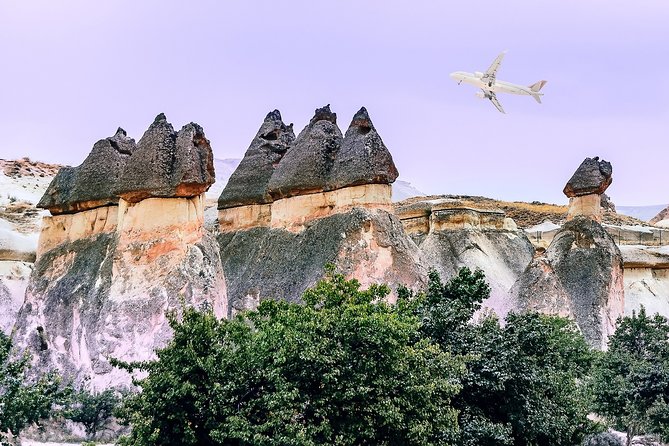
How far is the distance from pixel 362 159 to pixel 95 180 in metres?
7.27

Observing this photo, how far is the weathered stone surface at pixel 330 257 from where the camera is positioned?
80.1 feet

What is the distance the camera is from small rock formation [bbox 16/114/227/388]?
23078 mm

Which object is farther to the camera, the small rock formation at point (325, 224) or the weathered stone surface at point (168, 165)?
the small rock formation at point (325, 224)

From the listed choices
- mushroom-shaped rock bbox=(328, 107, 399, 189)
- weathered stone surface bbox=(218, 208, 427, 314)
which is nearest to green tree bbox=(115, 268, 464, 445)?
weathered stone surface bbox=(218, 208, 427, 314)

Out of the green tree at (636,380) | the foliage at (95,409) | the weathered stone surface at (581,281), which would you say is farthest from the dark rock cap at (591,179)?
the foliage at (95,409)

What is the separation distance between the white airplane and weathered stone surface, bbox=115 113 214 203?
17080 millimetres

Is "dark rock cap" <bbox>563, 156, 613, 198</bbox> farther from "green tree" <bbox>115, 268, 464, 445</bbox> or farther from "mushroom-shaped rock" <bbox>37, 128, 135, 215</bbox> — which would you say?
"green tree" <bbox>115, 268, 464, 445</bbox>

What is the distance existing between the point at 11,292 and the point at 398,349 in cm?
1806

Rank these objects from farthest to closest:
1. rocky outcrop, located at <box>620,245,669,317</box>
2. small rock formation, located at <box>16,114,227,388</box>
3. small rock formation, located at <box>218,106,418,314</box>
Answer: rocky outcrop, located at <box>620,245,669,317</box>
small rock formation, located at <box>218,106,418,314</box>
small rock formation, located at <box>16,114,227,388</box>

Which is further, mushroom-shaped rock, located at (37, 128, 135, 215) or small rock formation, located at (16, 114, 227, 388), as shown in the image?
mushroom-shaped rock, located at (37, 128, 135, 215)

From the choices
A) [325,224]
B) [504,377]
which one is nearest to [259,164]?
[325,224]

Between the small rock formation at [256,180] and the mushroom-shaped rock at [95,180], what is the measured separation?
449cm

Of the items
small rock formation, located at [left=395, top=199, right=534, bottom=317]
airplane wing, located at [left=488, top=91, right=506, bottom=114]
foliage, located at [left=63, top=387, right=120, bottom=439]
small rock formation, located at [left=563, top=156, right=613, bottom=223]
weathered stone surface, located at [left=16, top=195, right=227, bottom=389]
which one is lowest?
foliage, located at [left=63, top=387, right=120, bottom=439]

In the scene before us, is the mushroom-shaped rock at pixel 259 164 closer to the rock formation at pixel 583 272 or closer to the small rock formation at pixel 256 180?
the small rock formation at pixel 256 180
